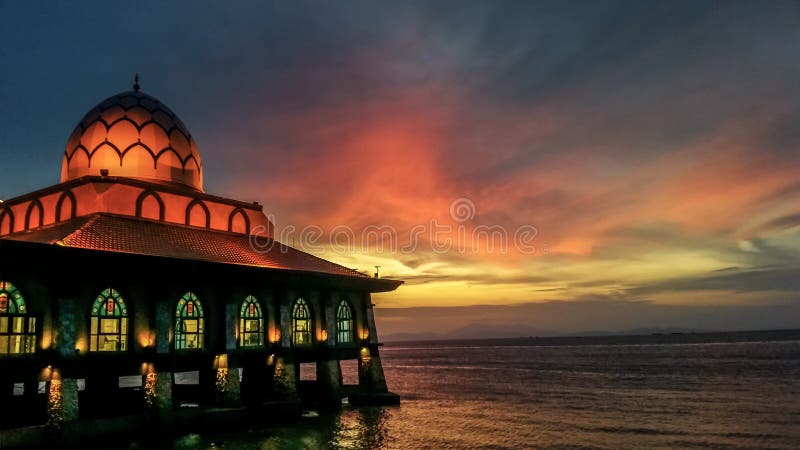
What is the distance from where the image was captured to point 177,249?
3259 cm

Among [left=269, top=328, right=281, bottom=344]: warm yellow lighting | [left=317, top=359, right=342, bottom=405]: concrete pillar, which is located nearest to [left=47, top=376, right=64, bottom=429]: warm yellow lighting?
[left=269, top=328, right=281, bottom=344]: warm yellow lighting

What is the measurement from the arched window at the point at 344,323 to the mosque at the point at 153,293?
0.09 metres

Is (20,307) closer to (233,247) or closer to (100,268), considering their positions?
(100,268)

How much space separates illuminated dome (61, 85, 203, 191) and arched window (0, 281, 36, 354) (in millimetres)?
11016

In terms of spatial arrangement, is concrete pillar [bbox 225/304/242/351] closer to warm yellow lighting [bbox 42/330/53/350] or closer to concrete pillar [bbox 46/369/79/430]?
concrete pillar [bbox 46/369/79/430]

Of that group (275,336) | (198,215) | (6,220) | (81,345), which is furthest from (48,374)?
(6,220)

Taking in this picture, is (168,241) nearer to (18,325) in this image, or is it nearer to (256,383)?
(18,325)

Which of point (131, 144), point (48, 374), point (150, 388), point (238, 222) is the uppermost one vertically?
point (131, 144)

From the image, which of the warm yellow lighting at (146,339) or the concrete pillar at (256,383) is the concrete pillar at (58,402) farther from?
the concrete pillar at (256,383)

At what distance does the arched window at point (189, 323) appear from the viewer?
3225 centimetres

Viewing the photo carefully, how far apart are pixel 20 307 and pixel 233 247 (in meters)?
12.7

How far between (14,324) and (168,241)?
28.8 ft

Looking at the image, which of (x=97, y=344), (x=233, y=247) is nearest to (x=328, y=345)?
(x=233, y=247)

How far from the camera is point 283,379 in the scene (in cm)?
3684
